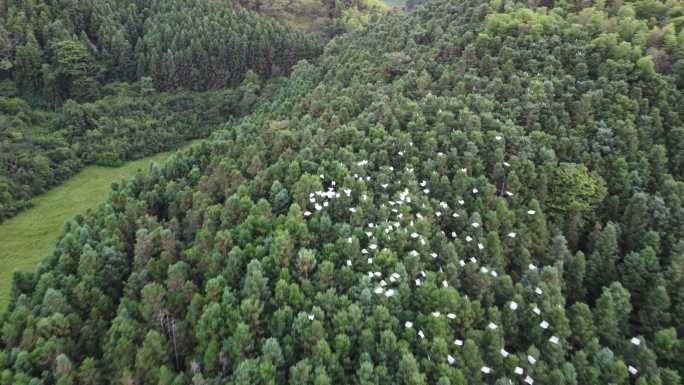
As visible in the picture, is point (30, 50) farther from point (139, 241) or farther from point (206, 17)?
point (139, 241)

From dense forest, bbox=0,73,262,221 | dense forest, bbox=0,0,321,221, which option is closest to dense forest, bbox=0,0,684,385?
dense forest, bbox=0,73,262,221

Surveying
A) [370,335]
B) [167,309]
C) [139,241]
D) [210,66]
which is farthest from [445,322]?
[210,66]

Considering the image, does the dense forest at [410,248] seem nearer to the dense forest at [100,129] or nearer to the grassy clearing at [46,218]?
the grassy clearing at [46,218]

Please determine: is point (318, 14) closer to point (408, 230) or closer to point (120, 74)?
point (120, 74)

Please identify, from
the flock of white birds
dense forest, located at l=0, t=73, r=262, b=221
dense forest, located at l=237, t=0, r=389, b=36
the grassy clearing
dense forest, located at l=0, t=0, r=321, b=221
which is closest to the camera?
the flock of white birds

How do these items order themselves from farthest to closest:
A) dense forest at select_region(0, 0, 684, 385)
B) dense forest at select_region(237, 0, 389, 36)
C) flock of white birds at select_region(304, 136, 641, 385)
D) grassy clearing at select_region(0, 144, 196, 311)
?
dense forest at select_region(237, 0, 389, 36)
grassy clearing at select_region(0, 144, 196, 311)
flock of white birds at select_region(304, 136, 641, 385)
dense forest at select_region(0, 0, 684, 385)

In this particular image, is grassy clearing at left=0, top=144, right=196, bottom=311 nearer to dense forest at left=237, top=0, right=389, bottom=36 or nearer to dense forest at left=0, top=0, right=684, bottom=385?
dense forest at left=0, top=0, right=684, bottom=385

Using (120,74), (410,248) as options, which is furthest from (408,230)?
(120,74)
